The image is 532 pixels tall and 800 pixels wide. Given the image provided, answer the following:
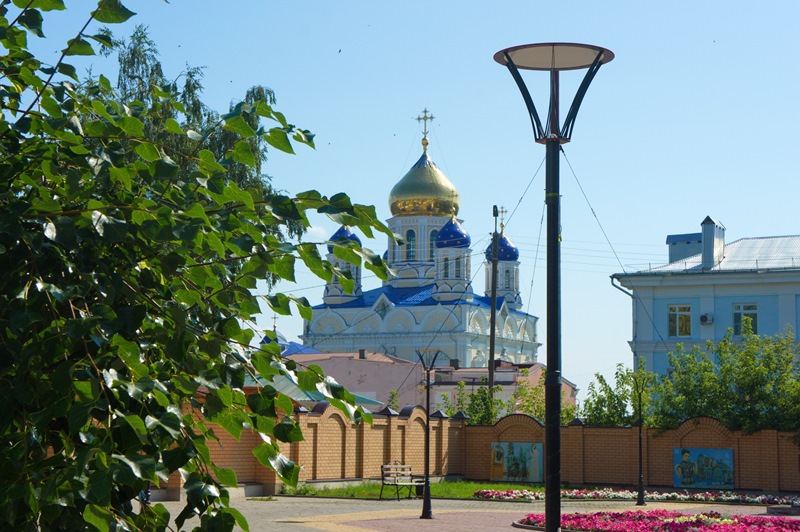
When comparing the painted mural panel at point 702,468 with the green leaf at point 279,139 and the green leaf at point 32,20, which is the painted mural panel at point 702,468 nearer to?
the green leaf at point 279,139

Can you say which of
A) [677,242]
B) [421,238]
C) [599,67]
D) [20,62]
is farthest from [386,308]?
[20,62]

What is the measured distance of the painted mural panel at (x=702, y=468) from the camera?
94.4ft

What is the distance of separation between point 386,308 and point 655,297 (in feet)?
126

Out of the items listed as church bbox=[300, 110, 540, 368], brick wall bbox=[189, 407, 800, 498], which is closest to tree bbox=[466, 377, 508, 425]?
brick wall bbox=[189, 407, 800, 498]

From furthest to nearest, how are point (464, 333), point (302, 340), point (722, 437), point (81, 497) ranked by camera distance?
point (302, 340) → point (464, 333) → point (722, 437) → point (81, 497)

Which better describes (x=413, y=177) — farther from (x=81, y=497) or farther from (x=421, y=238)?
(x=81, y=497)

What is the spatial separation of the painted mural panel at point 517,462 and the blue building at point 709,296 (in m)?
13.2

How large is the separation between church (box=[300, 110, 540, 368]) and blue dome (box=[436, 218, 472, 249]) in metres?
0.07

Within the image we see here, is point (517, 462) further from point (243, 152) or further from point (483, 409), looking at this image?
point (243, 152)

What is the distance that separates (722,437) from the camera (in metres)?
29.2

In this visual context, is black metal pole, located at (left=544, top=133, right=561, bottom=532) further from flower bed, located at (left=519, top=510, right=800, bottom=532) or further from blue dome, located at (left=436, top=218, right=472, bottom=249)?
blue dome, located at (left=436, top=218, right=472, bottom=249)

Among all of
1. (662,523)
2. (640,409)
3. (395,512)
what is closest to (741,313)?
(640,409)

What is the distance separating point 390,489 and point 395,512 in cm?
580

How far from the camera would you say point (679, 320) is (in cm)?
4316
